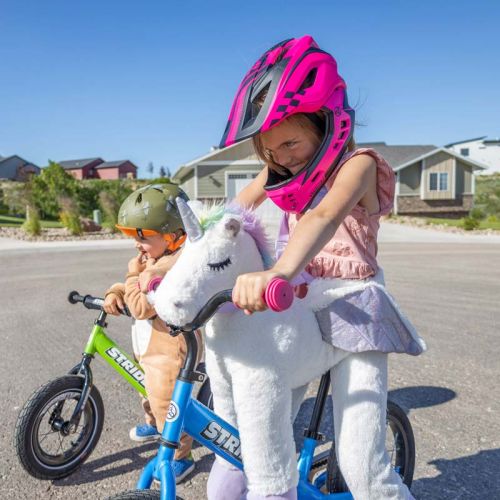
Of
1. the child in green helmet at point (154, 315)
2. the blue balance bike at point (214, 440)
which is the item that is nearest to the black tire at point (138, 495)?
the blue balance bike at point (214, 440)

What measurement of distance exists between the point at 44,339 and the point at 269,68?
5145 mm

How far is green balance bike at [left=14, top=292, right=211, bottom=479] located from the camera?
2928 millimetres

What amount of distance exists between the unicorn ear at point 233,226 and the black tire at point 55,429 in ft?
6.11

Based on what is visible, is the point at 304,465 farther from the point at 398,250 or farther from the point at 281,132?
the point at 398,250

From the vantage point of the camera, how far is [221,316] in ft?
5.82

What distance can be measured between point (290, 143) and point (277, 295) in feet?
2.31

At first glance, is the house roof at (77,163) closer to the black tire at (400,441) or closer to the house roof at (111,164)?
the house roof at (111,164)

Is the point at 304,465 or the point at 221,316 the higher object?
the point at 221,316

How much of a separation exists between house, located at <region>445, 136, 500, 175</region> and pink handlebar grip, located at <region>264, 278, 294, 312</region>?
76.9m

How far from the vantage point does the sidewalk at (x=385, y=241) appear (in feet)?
54.9

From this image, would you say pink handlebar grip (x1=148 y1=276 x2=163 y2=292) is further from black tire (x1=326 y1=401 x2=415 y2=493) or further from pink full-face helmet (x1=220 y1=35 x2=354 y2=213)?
black tire (x1=326 y1=401 x2=415 y2=493)

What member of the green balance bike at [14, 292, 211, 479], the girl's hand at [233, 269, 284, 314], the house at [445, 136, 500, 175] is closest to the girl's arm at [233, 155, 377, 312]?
the girl's hand at [233, 269, 284, 314]

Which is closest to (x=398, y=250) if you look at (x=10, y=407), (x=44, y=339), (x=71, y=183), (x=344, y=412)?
(x=44, y=339)

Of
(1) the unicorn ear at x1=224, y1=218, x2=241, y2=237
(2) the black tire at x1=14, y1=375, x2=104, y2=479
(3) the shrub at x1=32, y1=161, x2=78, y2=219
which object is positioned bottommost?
(2) the black tire at x1=14, y1=375, x2=104, y2=479
